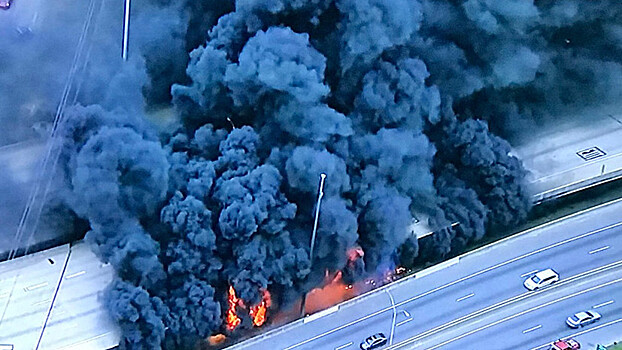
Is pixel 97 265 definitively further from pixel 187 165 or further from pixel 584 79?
pixel 584 79

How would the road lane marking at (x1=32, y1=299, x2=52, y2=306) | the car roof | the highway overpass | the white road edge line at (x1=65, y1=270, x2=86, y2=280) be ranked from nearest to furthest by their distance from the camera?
the highway overpass, the road lane marking at (x1=32, y1=299, x2=52, y2=306), the white road edge line at (x1=65, y1=270, x2=86, y2=280), the car roof

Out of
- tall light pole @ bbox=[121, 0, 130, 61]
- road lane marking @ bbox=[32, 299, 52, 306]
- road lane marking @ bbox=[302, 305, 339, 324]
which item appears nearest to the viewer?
road lane marking @ bbox=[32, 299, 52, 306]

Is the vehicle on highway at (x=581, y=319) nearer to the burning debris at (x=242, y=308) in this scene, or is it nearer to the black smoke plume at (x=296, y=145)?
the black smoke plume at (x=296, y=145)

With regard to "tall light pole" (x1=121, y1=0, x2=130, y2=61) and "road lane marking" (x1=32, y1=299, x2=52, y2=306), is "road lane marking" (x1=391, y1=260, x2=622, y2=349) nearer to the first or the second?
"road lane marking" (x1=32, y1=299, x2=52, y2=306)

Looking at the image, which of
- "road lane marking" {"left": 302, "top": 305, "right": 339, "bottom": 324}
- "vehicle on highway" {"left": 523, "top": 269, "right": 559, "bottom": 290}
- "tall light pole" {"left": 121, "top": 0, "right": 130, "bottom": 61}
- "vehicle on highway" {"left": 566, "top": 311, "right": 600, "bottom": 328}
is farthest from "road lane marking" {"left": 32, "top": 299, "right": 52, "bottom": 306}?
"vehicle on highway" {"left": 566, "top": 311, "right": 600, "bottom": 328}

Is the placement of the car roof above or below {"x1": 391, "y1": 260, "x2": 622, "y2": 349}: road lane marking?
above

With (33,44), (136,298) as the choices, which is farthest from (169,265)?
(33,44)
